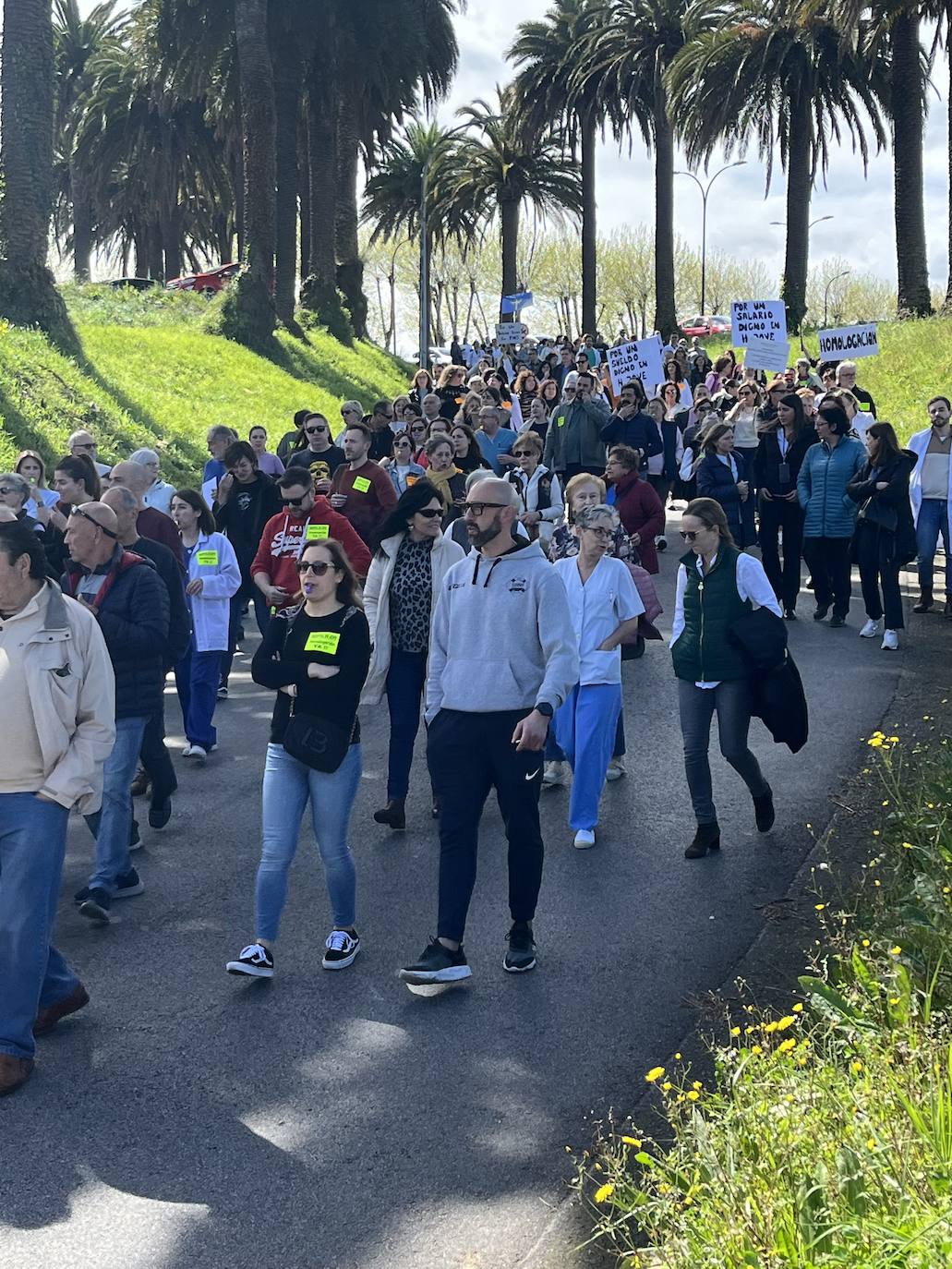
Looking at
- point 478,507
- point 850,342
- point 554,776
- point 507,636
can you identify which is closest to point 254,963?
point 507,636

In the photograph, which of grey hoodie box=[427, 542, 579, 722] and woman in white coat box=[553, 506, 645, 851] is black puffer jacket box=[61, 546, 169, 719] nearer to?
grey hoodie box=[427, 542, 579, 722]

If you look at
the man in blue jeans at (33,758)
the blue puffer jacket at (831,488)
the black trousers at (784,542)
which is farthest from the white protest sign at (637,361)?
the man in blue jeans at (33,758)

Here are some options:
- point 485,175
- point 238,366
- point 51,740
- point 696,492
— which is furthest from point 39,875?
point 485,175

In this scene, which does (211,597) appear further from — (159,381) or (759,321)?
(159,381)

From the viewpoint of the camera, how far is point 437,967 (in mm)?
6199

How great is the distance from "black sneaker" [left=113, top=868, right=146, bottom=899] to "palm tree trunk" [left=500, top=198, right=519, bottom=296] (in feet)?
156

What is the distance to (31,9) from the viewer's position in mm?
20828

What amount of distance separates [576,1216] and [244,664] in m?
9.36

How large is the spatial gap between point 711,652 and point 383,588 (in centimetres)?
180

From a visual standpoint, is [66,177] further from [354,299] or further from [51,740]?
[51,740]

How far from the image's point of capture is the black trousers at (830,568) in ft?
45.6

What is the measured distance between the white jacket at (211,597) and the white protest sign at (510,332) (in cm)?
2440

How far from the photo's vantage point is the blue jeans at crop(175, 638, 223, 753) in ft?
33.5

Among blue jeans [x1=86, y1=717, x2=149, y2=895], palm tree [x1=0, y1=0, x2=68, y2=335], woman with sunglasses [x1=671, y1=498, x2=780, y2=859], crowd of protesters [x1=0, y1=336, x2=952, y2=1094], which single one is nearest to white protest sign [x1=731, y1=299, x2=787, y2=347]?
crowd of protesters [x1=0, y1=336, x2=952, y2=1094]
